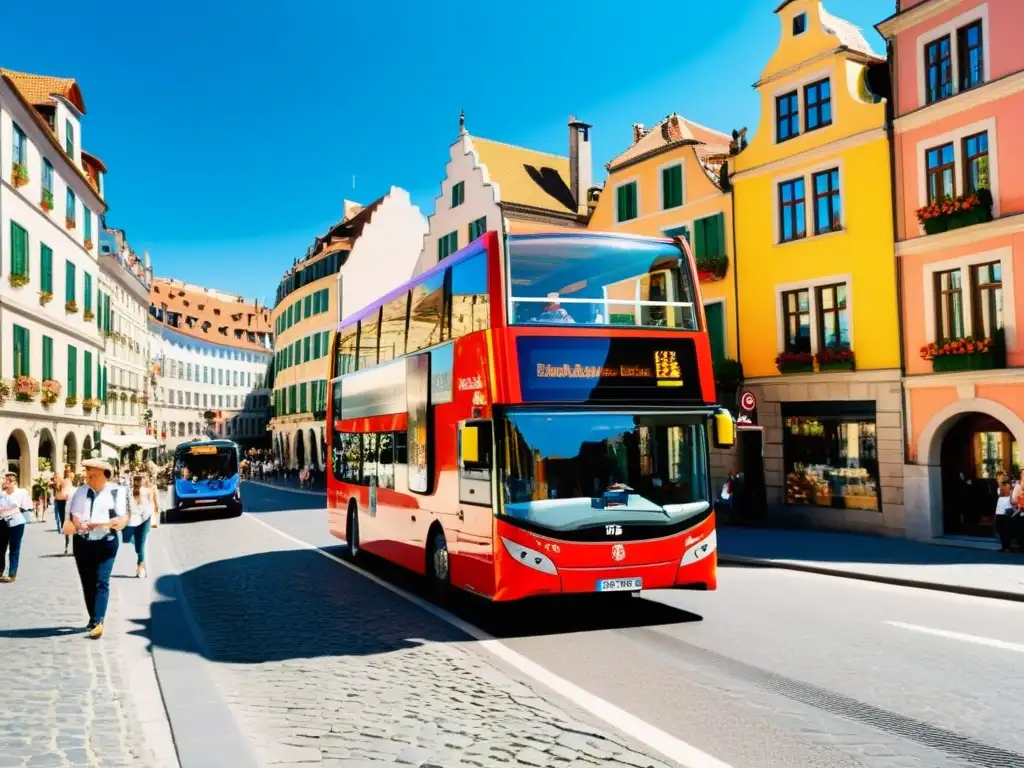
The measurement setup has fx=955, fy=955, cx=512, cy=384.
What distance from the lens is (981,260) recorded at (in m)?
19.8

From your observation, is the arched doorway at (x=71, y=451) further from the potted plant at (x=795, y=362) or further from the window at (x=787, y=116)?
the window at (x=787, y=116)

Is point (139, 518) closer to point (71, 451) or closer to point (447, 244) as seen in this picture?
point (71, 451)

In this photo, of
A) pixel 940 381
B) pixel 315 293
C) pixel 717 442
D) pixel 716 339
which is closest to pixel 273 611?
pixel 717 442

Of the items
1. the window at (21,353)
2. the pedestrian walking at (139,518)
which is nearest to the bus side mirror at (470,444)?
the pedestrian walking at (139,518)

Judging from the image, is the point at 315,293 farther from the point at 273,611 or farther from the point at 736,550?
the point at 273,611

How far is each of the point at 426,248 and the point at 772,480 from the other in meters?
23.4

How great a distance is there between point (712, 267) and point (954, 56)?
8029 millimetres

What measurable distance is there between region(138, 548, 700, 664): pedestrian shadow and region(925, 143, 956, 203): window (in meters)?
13.5

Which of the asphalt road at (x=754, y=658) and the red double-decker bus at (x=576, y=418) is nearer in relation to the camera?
the asphalt road at (x=754, y=658)

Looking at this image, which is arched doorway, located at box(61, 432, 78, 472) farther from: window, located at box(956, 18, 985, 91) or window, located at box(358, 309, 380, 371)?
window, located at box(956, 18, 985, 91)

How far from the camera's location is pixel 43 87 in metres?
Answer: 34.9

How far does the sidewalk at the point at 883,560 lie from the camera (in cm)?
1370

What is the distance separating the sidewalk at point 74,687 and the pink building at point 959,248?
16.2 m

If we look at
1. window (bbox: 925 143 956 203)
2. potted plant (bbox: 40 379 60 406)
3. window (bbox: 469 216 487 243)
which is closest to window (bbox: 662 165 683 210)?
window (bbox: 925 143 956 203)
